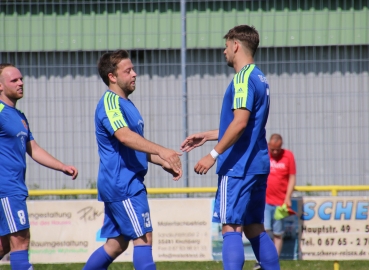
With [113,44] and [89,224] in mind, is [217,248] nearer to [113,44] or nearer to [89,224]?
[89,224]

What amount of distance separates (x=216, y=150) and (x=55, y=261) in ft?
12.9

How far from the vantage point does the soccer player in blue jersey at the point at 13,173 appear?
19.5 feet

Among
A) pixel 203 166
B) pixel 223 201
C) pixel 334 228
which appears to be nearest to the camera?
pixel 203 166

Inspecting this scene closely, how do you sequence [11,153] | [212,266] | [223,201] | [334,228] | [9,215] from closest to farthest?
[223,201], [9,215], [11,153], [334,228], [212,266]

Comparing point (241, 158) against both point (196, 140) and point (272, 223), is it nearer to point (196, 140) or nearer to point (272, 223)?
point (196, 140)

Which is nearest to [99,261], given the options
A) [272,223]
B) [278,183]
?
[272,223]

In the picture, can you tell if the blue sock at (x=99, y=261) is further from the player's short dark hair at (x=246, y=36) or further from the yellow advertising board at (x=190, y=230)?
the yellow advertising board at (x=190, y=230)

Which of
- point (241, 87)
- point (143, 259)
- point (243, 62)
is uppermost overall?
point (243, 62)

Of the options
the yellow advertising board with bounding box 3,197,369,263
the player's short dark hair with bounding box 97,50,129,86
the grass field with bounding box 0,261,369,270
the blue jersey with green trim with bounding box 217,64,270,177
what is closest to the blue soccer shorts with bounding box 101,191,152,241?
the blue jersey with green trim with bounding box 217,64,270,177

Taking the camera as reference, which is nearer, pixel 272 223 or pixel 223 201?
pixel 223 201

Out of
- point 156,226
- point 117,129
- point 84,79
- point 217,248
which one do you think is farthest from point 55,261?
point 117,129

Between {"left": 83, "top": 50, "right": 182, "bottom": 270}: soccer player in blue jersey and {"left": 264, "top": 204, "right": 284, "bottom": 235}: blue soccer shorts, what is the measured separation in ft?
10.3

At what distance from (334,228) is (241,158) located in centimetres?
331

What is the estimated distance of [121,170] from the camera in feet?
18.4
